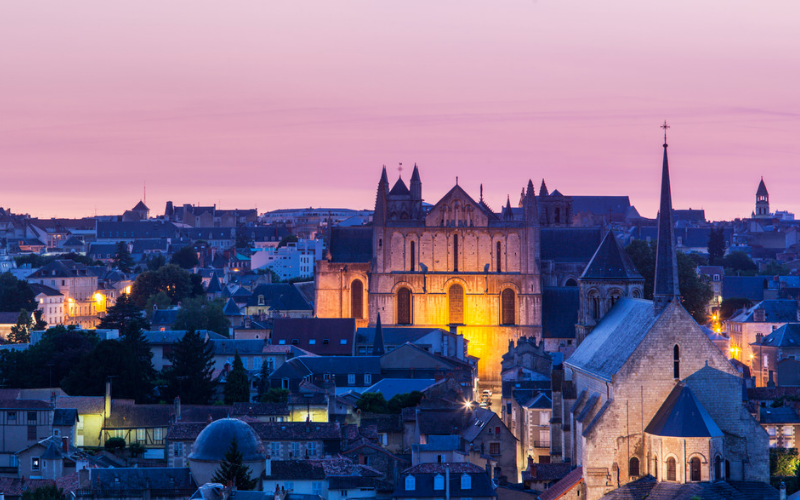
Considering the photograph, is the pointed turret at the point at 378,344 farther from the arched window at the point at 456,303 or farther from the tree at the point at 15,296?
the tree at the point at 15,296

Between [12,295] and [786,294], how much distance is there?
77439 millimetres

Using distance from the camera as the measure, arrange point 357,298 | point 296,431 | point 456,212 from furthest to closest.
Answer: point 357,298
point 456,212
point 296,431

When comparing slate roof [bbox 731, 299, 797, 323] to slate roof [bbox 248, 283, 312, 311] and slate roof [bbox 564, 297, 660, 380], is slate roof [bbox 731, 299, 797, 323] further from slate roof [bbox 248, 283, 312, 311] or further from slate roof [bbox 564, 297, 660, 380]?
slate roof [bbox 564, 297, 660, 380]

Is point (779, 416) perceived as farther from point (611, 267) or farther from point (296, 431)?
point (296, 431)

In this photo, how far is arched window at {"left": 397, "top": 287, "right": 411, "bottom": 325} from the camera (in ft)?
350

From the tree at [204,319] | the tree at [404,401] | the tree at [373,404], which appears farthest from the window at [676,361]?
the tree at [204,319]

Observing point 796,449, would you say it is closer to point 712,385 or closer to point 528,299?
point 712,385

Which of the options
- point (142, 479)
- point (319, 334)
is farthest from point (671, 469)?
point (319, 334)

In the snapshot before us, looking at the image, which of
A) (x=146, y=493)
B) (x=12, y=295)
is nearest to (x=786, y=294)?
(x=12, y=295)

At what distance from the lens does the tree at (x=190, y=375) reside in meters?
78.9

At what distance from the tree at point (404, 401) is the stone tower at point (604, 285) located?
35.5 ft

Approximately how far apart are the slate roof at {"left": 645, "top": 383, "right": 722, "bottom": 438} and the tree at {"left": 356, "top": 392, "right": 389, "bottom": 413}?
24135 millimetres

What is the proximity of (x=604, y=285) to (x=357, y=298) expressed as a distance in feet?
143

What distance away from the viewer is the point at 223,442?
54.8m
